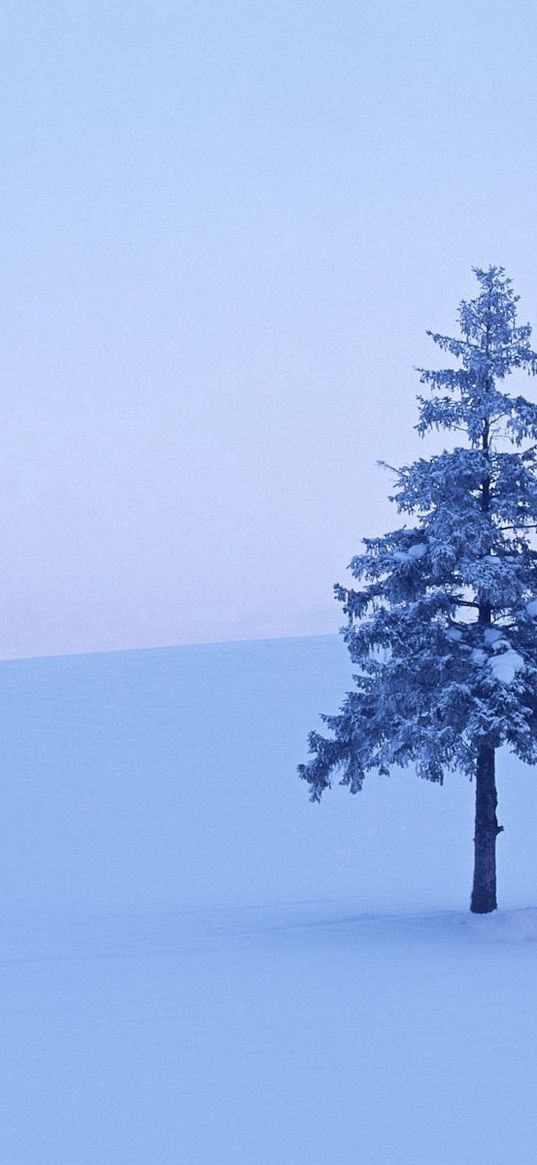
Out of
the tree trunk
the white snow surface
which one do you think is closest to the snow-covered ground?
the tree trunk

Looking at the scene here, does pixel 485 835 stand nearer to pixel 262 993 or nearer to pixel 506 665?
pixel 506 665

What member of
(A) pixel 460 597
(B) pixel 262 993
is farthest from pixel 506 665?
(B) pixel 262 993

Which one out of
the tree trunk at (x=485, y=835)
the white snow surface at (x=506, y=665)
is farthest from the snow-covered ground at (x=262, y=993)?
the white snow surface at (x=506, y=665)

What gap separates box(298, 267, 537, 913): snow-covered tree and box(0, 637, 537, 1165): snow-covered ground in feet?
10.1

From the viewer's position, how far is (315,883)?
30.1 metres

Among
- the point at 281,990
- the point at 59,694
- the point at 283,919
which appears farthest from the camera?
the point at 59,694

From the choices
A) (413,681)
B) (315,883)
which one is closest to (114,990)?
(413,681)

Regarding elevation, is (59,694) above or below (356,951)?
above

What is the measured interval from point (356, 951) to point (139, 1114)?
299 inches

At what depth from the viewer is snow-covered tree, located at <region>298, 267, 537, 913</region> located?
1825 centimetres

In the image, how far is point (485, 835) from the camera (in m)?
19.8

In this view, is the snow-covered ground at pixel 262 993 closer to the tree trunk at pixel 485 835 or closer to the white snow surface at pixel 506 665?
the tree trunk at pixel 485 835

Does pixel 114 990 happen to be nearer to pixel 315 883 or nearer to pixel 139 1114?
pixel 139 1114

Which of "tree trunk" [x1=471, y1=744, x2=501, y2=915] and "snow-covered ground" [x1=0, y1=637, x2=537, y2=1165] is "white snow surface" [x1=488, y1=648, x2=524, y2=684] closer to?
"tree trunk" [x1=471, y1=744, x2=501, y2=915]
